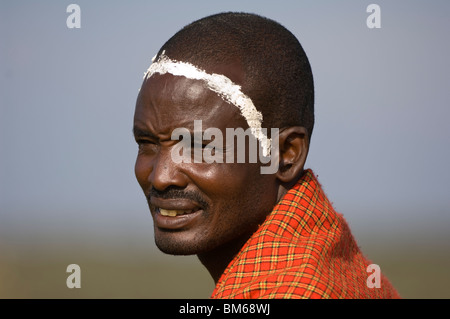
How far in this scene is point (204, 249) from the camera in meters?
5.08

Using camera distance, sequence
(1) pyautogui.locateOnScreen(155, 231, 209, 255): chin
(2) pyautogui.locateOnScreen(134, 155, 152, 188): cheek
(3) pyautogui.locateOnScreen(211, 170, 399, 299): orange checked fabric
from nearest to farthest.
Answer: (3) pyautogui.locateOnScreen(211, 170, 399, 299): orange checked fabric < (1) pyautogui.locateOnScreen(155, 231, 209, 255): chin < (2) pyautogui.locateOnScreen(134, 155, 152, 188): cheek

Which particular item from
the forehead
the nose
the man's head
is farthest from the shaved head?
the nose

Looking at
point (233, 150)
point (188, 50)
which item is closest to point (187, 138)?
point (233, 150)

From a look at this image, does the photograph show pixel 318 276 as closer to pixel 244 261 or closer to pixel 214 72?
pixel 244 261

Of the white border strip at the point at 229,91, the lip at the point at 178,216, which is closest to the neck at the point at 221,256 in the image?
the lip at the point at 178,216

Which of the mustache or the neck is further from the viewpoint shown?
the neck

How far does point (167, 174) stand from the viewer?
5008 mm

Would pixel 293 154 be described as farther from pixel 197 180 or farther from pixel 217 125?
pixel 197 180

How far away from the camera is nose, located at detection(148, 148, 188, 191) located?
16.4 feet

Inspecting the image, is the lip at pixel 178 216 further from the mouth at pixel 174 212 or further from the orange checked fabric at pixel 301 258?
the orange checked fabric at pixel 301 258

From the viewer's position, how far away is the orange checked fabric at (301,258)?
462cm

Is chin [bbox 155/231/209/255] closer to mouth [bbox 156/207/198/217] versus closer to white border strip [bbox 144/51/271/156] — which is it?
mouth [bbox 156/207/198/217]

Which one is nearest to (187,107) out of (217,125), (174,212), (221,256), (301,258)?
(217,125)

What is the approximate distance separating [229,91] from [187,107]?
0.29m
